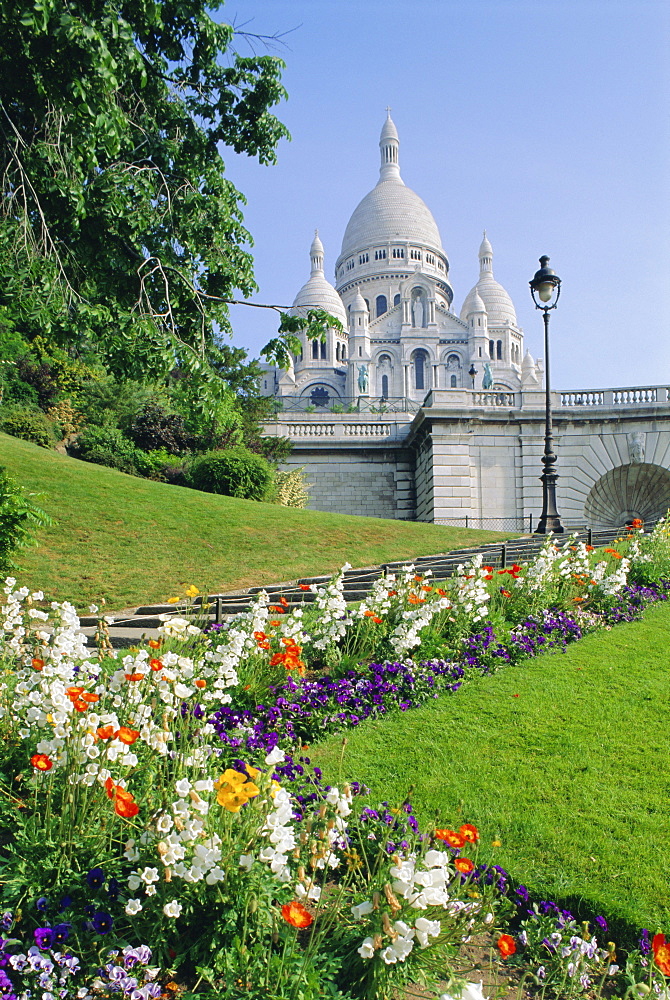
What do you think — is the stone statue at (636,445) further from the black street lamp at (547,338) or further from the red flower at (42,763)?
the red flower at (42,763)

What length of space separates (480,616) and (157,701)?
146 inches

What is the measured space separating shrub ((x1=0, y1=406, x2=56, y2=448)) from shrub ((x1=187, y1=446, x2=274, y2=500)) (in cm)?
467

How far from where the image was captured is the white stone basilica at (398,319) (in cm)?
7925

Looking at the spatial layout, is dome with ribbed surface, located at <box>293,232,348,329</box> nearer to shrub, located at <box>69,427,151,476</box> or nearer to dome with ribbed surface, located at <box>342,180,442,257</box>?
dome with ribbed surface, located at <box>342,180,442,257</box>

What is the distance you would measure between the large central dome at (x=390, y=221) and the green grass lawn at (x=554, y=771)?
294ft

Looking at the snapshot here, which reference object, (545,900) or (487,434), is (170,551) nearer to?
(545,900)

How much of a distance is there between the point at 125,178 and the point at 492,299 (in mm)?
87004

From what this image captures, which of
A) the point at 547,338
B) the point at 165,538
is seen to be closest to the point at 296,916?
the point at 165,538

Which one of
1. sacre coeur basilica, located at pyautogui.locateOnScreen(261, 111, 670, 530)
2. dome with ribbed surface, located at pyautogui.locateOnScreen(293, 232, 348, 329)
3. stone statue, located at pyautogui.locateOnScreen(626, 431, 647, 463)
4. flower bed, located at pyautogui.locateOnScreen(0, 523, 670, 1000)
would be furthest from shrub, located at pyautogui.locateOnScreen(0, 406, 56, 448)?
dome with ribbed surface, located at pyautogui.locateOnScreen(293, 232, 348, 329)

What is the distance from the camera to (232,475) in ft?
62.3

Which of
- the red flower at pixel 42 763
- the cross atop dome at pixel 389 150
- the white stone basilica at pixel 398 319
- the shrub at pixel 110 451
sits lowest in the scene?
the red flower at pixel 42 763

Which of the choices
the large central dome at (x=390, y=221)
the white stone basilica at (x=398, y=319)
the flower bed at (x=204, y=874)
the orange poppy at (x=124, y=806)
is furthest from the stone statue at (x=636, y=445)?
the large central dome at (x=390, y=221)

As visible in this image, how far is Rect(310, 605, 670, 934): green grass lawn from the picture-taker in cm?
352

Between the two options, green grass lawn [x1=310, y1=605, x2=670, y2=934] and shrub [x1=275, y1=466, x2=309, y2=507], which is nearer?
green grass lawn [x1=310, y1=605, x2=670, y2=934]
